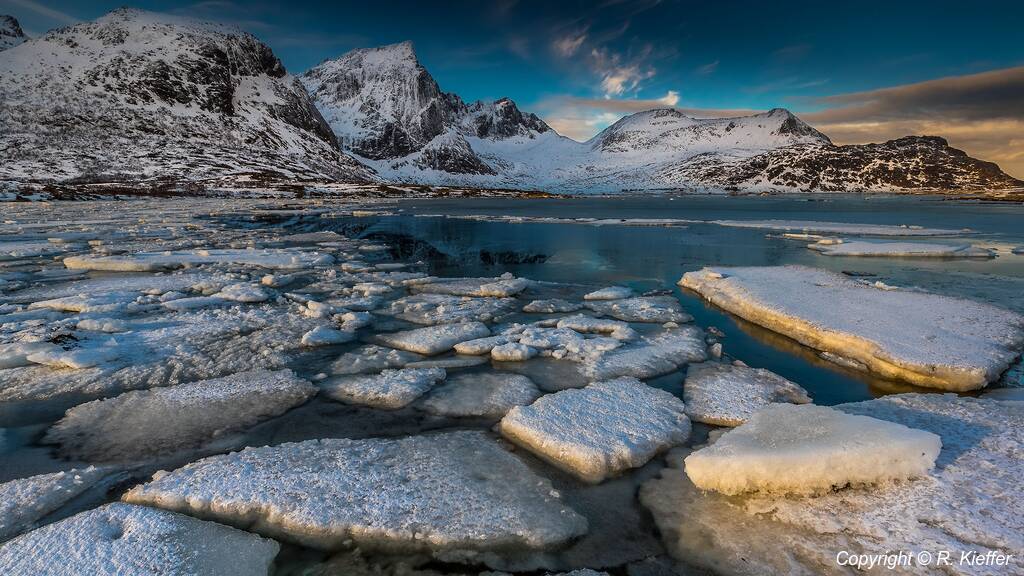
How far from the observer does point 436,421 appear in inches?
204

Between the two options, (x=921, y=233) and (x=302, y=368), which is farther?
(x=921, y=233)

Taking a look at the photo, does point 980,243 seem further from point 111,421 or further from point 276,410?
point 111,421


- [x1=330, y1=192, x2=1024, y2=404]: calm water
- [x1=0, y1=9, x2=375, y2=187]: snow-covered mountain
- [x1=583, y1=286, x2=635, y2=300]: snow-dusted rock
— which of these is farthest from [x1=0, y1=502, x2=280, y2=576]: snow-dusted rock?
[x1=0, y1=9, x2=375, y2=187]: snow-covered mountain

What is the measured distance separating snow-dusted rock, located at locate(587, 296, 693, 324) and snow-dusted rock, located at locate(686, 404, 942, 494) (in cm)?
512

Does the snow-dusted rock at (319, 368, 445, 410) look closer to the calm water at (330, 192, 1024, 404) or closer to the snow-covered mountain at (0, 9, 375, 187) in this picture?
the calm water at (330, 192, 1024, 404)

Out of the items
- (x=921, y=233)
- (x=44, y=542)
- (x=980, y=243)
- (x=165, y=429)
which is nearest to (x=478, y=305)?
(x=165, y=429)

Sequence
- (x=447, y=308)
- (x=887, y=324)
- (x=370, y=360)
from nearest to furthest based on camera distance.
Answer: (x=370, y=360)
(x=887, y=324)
(x=447, y=308)

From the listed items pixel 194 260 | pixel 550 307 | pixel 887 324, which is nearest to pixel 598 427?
pixel 550 307

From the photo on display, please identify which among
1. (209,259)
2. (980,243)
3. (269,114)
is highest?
(269,114)

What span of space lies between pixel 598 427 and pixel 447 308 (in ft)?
18.4

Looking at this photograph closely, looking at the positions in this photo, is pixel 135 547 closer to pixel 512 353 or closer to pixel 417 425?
pixel 417 425

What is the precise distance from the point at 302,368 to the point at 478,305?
165 inches

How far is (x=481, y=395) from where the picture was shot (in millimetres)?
5746

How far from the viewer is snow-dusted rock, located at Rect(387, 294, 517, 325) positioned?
9117 mm
